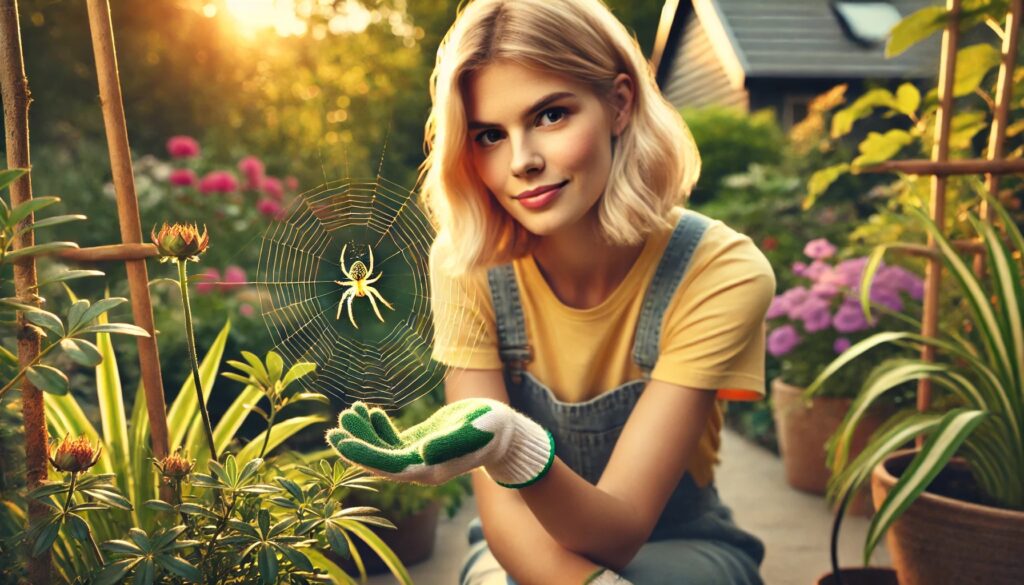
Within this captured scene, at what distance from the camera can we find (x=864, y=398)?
1641 mm

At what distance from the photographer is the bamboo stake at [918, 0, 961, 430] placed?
196cm

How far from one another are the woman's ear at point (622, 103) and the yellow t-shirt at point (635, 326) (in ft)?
0.71

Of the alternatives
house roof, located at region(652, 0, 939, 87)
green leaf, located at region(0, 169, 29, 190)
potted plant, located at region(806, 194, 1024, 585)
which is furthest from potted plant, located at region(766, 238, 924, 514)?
house roof, located at region(652, 0, 939, 87)

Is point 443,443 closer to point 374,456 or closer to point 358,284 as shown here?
point 374,456

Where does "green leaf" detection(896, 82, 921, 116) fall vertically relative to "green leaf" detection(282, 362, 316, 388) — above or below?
above

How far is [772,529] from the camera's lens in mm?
2705

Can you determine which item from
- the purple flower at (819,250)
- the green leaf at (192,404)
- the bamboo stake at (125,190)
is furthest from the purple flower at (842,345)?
the bamboo stake at (125,190)

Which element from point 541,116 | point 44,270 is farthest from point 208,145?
point 541,116

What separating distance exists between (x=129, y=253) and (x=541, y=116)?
62 cm

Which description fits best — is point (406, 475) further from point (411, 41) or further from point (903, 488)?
point (411, 41)

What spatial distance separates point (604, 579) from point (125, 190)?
2.88 feet

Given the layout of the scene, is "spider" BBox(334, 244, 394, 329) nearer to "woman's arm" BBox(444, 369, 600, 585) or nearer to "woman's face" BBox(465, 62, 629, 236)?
"woman's face" BBox(465, 62, 629, 236)

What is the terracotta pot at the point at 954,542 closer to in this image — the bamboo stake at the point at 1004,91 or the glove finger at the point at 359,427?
the bamboo stake at the point at 1004,91

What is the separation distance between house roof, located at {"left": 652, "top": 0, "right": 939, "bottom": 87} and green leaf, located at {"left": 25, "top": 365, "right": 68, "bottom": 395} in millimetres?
8184
